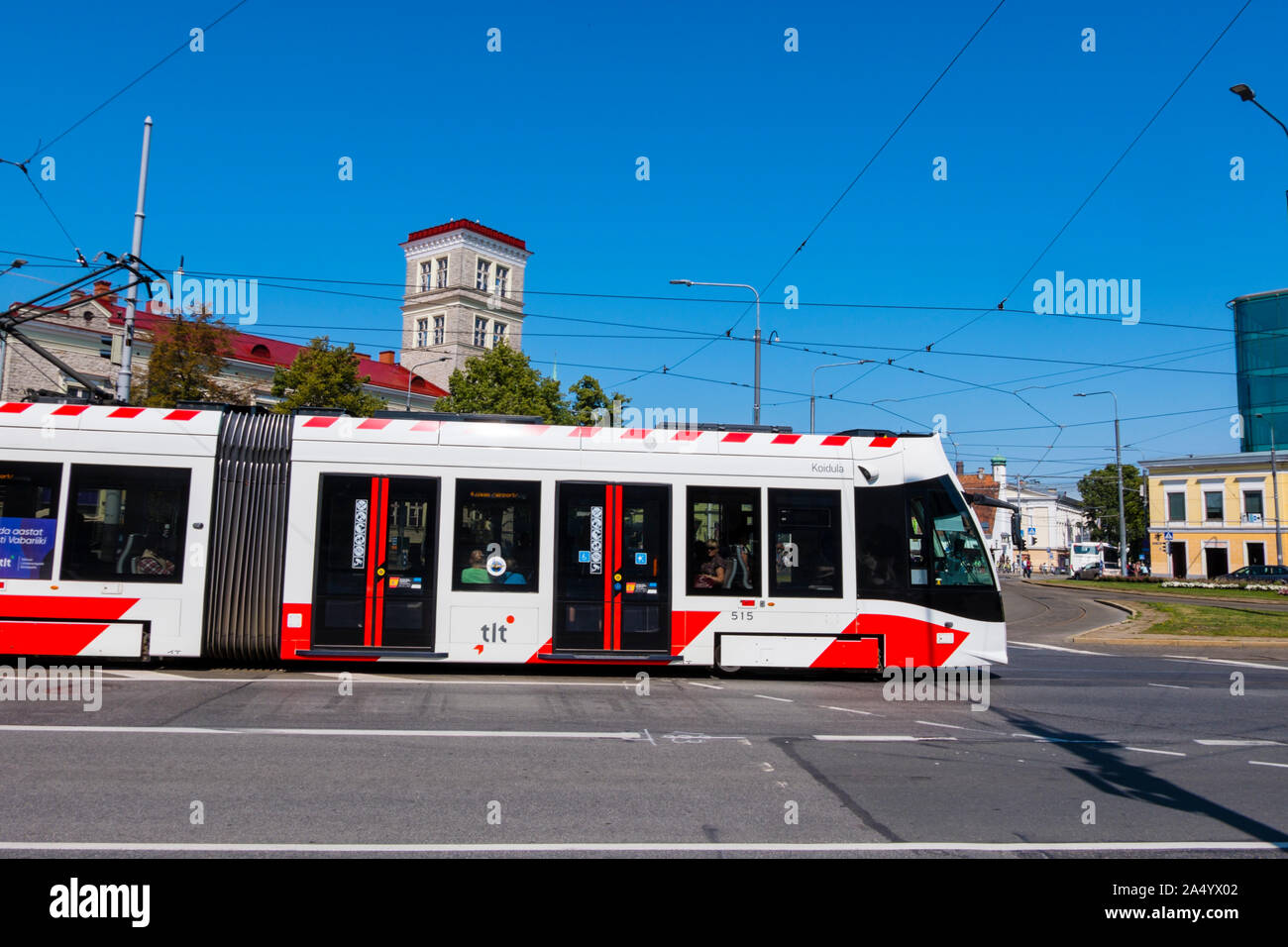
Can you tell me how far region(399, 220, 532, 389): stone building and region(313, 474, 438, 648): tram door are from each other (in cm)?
6965

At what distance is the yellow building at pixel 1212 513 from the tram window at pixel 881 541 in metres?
60.2

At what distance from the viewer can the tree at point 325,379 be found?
44250 mm

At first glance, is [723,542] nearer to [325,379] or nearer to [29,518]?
[29,518]

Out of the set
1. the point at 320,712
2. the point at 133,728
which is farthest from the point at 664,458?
the point at 133,728

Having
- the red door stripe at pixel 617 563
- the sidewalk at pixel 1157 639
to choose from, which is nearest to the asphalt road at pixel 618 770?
the red door stripe at pixel 617 563

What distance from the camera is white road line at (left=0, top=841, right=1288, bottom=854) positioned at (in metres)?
5.02

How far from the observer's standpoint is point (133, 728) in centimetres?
806

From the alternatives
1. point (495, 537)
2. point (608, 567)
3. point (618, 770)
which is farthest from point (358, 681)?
point (618, 770)

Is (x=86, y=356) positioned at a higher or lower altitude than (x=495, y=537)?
higher

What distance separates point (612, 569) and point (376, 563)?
2850 millimetres

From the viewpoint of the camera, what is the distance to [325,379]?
147ft

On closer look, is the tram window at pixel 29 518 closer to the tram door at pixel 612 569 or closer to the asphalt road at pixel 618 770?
the asphalt road at pixel 618 770

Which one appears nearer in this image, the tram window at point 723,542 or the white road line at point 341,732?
the white road line at point 341,732

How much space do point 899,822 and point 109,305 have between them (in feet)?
174
